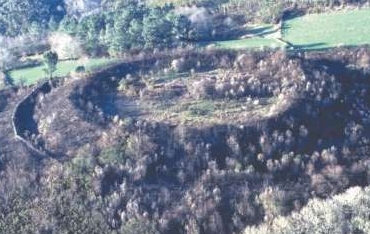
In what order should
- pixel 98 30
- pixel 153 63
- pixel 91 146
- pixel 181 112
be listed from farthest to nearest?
1. pixel 98 30
2. pixel 153 63
3. pixel 181 112
4. pixel 91 146

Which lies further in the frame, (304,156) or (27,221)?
(304,156)

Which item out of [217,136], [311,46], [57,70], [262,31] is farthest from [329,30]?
[57,70]

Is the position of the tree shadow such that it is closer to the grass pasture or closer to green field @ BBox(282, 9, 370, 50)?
green field @ BBox(282, 9, 370, 50)

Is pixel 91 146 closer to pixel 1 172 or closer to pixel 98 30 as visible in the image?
pixel 1 172

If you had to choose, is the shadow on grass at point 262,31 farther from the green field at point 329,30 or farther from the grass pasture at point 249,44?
the grass pasture at point 249,44

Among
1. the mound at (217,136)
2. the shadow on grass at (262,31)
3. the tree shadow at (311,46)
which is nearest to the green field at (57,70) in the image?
the mound at (217,136)

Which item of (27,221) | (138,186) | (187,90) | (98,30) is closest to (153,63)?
(187,90)
